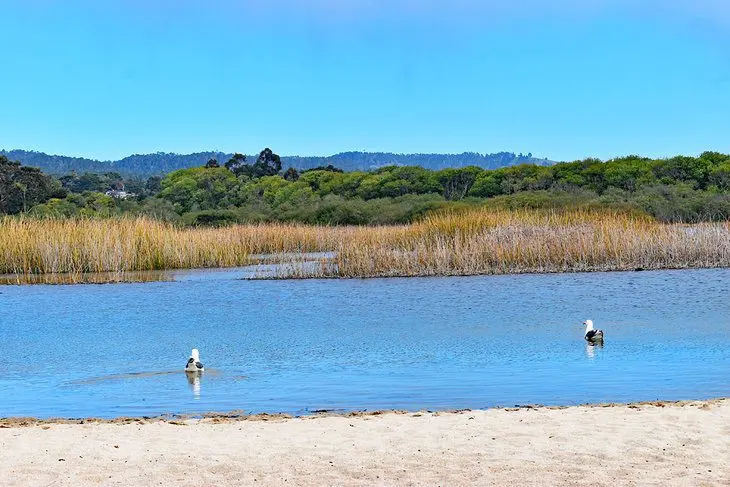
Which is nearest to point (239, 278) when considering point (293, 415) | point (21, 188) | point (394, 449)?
point (293, 415)

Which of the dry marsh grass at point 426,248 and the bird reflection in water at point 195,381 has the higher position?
the dry marsh grass at point 426,248

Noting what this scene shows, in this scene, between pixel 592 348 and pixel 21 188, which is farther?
pixel 21 188

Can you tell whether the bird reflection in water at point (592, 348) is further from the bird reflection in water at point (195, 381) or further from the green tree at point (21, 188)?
the green tree at point (21, 188)

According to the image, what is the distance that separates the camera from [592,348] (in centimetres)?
1455

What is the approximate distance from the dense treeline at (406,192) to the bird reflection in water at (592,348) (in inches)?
1080

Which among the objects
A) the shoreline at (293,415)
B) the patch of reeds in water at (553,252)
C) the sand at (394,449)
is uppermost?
the patch of reeds in water at (553,252)

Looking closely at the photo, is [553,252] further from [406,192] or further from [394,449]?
[406,192]

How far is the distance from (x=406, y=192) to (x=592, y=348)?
67.6m

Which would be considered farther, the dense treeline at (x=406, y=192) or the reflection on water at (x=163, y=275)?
the dense treeline at (x=406, y=192)

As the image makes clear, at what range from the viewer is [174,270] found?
3309 centimetres

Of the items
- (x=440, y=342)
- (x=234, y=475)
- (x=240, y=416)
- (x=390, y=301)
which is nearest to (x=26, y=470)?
(x=234, y=475)

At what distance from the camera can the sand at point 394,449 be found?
7.27 metres

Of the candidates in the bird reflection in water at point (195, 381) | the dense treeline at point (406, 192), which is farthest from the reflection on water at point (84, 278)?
the bird reflection in water at point (195, 381)

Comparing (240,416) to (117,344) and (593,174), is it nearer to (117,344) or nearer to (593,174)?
(117,344)
